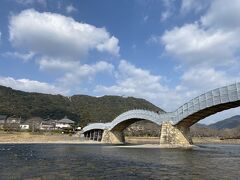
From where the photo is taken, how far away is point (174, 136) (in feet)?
175

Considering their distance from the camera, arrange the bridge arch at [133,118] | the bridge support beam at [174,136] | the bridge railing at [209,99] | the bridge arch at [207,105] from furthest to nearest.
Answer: the bridge arch at [133,118] → the bridge support beam at [174,136] → the bridge arch at [207,105] → the bridge railing at [209,99]

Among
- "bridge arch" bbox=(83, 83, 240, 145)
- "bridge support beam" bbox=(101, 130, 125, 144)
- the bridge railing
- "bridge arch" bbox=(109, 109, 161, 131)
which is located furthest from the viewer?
"bridge support beam" bbox=(101, 130, 125, 144)

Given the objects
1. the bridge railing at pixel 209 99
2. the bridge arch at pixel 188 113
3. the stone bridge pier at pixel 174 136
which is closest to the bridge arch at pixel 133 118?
the bridge arch at pixel 188 113

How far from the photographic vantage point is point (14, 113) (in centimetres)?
17062

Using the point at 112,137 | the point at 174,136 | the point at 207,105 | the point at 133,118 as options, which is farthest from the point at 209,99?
the point at 112,137

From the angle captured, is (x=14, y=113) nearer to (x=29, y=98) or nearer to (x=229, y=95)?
(x=29, y=98)

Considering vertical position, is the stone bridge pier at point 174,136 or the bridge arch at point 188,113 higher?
the bridge arch at point 188,113

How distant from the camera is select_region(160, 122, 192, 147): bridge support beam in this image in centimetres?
5256

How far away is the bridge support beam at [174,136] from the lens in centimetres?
5256

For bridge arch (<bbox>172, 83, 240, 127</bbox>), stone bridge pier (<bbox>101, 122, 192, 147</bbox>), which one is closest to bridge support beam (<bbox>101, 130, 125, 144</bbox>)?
stone bridge pier (<bbox>101, 122, 192, 147</bbox>)

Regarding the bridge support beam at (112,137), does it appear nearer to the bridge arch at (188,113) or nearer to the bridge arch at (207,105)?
the bridge arch at (188,113)

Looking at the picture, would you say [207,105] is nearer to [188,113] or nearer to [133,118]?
[188,113]

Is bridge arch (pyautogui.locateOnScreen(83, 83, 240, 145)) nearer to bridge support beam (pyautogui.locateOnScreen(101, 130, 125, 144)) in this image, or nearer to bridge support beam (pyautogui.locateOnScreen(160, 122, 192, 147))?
bridge support beam (pyautogui.locateOnScreen(160, 122, 192, 147))

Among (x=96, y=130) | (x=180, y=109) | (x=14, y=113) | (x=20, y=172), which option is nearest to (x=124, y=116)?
(x=180, y=109)
